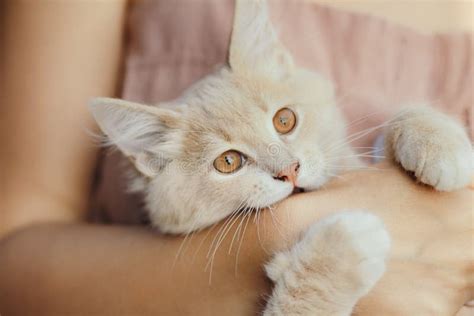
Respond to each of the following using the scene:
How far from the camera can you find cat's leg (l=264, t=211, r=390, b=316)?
0.85 m

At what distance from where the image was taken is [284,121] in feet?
3.78

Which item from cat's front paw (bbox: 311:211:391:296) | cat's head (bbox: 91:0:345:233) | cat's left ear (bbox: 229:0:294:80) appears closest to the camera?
cat's front paw (bbox: 311:211:391:296)

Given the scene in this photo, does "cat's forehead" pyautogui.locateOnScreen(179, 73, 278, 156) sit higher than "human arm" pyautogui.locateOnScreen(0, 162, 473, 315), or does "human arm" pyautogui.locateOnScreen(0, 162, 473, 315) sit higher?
"cat's forehead" pyautogui.locateOnScreen(179, 73, 278, 156)

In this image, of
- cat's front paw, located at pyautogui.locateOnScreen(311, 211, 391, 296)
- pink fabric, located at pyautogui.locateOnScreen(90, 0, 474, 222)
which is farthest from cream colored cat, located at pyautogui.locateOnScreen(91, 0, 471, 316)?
pink fabric, located at pyautogui.locateOnScreen(90, 0, 474, 222)

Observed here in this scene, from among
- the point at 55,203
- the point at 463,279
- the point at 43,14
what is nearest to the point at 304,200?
the point at 463,279

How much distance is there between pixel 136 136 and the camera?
121 centimetres

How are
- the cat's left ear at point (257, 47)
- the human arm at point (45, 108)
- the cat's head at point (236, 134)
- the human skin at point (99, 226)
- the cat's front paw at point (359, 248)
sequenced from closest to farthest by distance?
the cat's front paw at point (359, 248) < the human skin at point (99, 226) < the cat's head at point (236, 134) < the cat's left ear at point (257, 47) < the human arm at point (45, 108)

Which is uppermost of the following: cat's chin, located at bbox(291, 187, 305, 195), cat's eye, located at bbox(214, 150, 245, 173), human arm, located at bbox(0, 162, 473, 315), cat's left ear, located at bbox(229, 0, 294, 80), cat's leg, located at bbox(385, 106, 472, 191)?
cat's left ear, located at bbox(229, 0, 294, 80)

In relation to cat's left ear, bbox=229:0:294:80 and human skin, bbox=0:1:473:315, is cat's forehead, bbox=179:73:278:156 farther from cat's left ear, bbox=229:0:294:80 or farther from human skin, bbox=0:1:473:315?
human skin, bbox=0:1:473:315

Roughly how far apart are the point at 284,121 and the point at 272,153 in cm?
13

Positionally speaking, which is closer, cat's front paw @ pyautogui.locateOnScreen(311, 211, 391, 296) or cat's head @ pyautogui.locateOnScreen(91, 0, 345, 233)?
cat's front paw @ pyautogui.locateOnScreen(311, 211, 391, 296)

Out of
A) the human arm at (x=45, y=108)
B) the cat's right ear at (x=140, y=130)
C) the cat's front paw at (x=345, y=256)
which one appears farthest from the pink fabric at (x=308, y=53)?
the cat's front paw at (x=345, y=256)

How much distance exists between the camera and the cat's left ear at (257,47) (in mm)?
1218

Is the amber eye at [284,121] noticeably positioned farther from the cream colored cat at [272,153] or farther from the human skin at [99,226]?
the human skin at [99,226]
